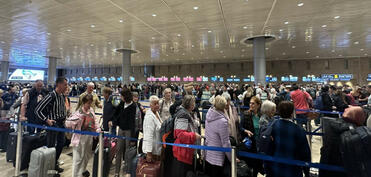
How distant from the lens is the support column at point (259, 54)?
1330 cm

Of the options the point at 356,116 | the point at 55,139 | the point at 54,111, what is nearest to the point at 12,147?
the point at 55,139

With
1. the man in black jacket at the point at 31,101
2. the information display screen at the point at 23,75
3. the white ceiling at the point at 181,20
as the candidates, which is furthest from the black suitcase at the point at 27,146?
the information display screen at the point at 23,75

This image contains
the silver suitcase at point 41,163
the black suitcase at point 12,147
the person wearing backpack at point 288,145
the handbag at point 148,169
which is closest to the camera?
the person wearing backpack at point 288,145

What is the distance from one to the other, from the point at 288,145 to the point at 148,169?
1851mm

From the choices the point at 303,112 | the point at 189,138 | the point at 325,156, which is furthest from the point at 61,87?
the point at 303,112

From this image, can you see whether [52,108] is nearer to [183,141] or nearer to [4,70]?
[183,141]

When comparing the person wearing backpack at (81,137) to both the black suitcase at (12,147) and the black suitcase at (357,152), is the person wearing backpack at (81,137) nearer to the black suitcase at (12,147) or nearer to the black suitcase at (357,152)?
the black suitcase at (12,147)

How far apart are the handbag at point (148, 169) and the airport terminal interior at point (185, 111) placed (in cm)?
2

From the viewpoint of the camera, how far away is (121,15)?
911cm

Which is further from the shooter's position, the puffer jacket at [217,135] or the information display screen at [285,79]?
the information display screen at [285,79]

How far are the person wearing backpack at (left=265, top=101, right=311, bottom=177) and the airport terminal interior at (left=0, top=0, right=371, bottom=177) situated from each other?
0.01 metres

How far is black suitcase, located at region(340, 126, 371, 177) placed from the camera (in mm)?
1469

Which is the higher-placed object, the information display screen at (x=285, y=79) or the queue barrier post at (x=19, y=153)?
the information display screen at (x=285, y=79)

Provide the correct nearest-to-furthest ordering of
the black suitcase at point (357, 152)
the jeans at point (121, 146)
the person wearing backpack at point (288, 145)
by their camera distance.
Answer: the black suitcase at point (357, 152), the person wearing backpack at point (288, 145), the jeans at point (121, 146)
